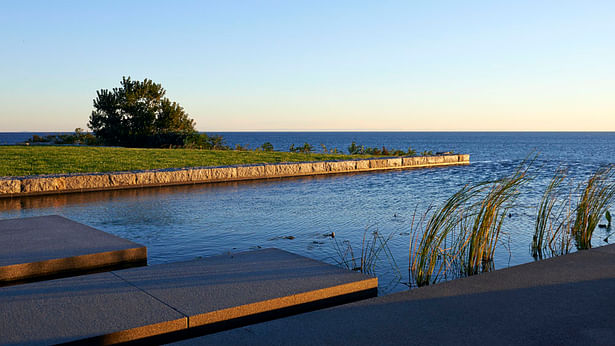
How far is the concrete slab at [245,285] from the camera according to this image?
10.2 ft

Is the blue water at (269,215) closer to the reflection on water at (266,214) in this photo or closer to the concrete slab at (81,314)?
the reflection on water at (266,214)

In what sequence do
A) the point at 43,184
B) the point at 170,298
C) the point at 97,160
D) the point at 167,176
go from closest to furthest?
the point at 170,298, the point at 43,184, the point at 167,176, the point at 97,160

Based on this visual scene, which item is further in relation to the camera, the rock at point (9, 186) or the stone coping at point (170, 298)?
the rock at point (9, 186)

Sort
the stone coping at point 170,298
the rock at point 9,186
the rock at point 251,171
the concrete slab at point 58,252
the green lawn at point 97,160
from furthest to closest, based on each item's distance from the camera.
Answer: the rock at point 251,171 → the green lawn at point 97,160 → the rock at point 9,186 → the concrete slab at point 58,252 → the stone coping at point 170,298

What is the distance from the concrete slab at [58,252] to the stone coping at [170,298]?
606mm

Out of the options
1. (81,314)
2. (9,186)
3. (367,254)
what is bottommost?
(367,254)

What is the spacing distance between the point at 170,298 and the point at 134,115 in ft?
80.1

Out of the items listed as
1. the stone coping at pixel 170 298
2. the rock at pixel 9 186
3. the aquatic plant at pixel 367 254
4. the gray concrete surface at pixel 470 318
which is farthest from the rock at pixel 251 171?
the gray concrete surface at pixel 470 318

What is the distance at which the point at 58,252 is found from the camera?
175 inches

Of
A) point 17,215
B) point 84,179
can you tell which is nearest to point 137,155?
point 84,179

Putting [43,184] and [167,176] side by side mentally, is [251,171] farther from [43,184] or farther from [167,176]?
[43,184]

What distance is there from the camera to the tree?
25.5m

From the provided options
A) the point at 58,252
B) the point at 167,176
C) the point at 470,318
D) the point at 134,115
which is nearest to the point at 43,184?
the point at 167,176

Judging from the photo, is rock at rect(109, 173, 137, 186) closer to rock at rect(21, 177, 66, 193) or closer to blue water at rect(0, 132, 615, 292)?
blue water at rect(0, 132, 615, 292)
